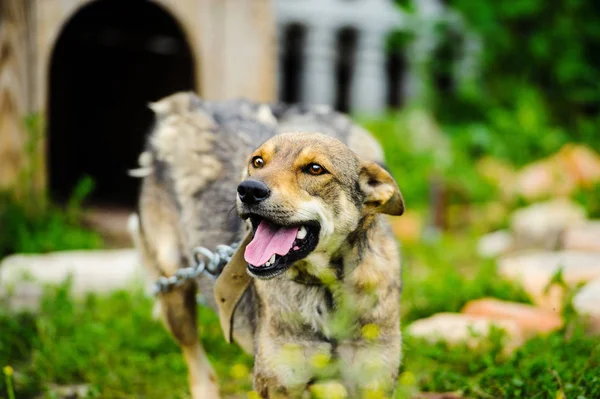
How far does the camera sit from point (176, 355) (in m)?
4.70

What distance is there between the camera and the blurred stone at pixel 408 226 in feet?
25.7

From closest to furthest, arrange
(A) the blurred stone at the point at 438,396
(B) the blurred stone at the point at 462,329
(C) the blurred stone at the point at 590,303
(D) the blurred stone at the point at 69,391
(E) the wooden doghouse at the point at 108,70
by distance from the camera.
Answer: (A) the blurred stone at the point at 438,396
(D) the blurred stone at the point at 69,391
(B) the blurred stone at the point at 462,329
(C) the blurred stone at the point at 590,303
(E) the wooden doghouse at the point at 108,70

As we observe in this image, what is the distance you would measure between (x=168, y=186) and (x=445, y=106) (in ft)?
24.4

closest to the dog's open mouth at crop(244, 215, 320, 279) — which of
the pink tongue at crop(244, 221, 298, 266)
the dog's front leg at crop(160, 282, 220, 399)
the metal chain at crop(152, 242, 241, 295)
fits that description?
the pink tongue at crop(244, 221, 298, 266)

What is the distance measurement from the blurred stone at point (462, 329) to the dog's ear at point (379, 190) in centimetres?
152

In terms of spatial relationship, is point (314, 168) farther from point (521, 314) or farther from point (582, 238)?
point (582, 238)

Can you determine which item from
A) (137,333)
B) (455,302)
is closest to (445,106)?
(455,302)

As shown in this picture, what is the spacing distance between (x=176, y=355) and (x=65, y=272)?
59.1 inches

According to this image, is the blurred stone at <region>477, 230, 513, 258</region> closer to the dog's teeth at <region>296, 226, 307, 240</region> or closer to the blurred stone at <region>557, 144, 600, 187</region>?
the blurred stone at <region>557, 144, 600, 187</region>

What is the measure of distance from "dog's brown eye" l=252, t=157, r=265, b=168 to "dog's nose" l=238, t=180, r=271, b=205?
0.29m

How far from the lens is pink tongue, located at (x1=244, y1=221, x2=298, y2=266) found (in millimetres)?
2914

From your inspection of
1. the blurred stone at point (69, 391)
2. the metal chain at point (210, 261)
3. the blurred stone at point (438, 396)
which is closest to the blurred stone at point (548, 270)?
the blurred stone at point (438, 396)

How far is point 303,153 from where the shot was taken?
3.05 m

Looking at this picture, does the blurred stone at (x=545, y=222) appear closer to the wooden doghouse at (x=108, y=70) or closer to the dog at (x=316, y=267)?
the wooden doghouse at (x=108, y=70)
